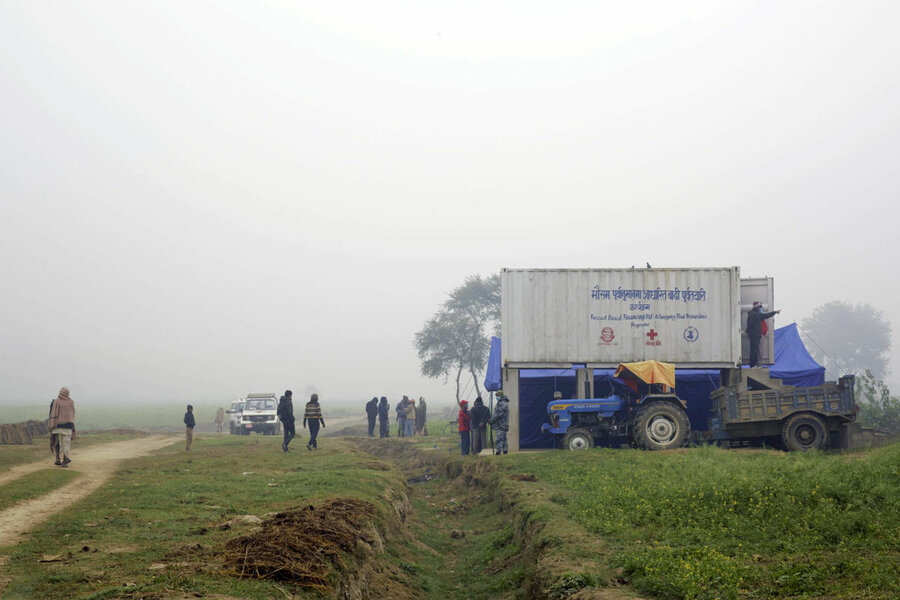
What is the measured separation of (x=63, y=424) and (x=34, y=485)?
494 centimetres

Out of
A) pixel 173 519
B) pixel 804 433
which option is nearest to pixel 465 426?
pixel 804 433

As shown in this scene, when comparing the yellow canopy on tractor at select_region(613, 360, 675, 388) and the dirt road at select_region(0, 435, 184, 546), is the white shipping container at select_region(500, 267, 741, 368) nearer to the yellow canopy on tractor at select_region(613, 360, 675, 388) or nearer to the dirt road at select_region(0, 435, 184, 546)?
the yellow canopy on tractor at select_region(613, 360, 675, 388)

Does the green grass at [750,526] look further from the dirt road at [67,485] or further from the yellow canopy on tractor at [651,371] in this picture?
the dirt road at [67,485]

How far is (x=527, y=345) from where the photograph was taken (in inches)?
893

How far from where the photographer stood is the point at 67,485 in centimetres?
1470

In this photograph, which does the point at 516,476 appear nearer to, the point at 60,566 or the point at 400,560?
the point at 400,560

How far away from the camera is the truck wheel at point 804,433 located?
63.7ft

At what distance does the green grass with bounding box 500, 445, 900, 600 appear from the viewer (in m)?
6.73

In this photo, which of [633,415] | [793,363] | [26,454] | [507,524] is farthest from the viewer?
[793,363]

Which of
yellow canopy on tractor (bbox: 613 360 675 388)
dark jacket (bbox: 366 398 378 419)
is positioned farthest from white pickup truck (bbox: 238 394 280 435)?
yellow canopy on tractor (bbox: 613 360 675 388)

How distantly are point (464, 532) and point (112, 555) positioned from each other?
8111mm

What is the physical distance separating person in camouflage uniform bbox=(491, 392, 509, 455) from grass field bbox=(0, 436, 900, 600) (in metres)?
3.63

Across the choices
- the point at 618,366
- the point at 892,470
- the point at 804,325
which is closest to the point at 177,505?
Answer: the point at 892,470

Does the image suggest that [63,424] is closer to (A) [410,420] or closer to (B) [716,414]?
(B) [716,414]
